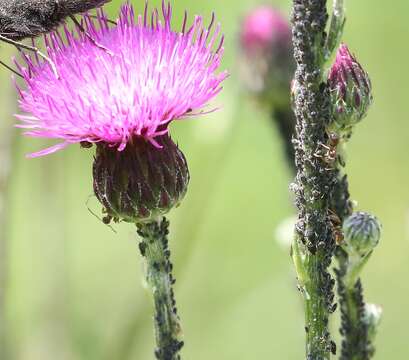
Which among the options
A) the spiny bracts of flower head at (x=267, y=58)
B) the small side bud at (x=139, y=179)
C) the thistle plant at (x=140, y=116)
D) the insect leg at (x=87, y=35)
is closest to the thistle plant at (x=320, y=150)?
the thistle plant at (x=140, y=116)

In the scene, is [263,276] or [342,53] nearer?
[342,53]

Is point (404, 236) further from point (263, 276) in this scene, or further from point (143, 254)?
point (143, 254)

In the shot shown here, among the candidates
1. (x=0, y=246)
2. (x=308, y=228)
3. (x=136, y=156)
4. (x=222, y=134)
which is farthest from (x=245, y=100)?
(x=308, y=228)

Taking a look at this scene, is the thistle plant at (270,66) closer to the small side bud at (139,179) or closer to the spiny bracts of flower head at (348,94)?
the small side bud at (139,179)

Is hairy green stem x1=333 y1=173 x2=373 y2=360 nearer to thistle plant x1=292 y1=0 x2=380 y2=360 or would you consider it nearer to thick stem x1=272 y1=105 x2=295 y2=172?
thistle plant x1=292 y1=0 x2=380 y2=360

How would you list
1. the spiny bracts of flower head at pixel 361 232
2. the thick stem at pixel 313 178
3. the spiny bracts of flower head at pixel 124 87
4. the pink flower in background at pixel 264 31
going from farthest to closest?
1. the pink flower in background at pixel 264 31
2. the spiny bracts of flower head at pixel 124 87
3. the spiny bracts of flower head at pixel 361 232
4. the thick stem at pixel 313 178

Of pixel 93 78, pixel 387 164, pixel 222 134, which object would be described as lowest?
pixel 93 78
